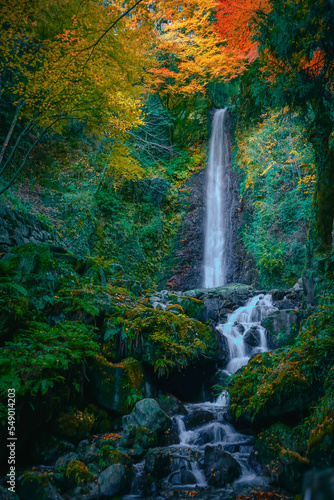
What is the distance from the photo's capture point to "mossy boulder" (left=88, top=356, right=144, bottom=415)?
16.7ft

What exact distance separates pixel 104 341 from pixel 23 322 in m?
1.70

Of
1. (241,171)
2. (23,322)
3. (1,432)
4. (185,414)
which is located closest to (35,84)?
(23,322)

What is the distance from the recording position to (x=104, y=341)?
5910mm

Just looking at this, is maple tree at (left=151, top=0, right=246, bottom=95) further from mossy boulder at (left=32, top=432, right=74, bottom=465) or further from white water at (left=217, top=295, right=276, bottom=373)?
mossy boulder at (left=32, top=432, right=74, bottom=465)

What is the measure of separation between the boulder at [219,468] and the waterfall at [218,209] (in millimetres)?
11047

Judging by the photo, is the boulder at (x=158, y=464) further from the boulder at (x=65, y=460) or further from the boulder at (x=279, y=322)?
the boulder at (x=279, y=322)

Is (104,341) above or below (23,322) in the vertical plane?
below

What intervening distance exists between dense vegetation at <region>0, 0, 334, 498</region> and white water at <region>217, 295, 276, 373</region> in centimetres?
106

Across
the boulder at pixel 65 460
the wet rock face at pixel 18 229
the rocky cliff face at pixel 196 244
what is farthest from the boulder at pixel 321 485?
the rocky cliff face at pixel 196 244

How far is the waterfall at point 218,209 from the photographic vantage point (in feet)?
50.7

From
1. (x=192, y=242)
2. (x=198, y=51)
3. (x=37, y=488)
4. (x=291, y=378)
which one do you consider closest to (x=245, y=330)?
(x=291, y=378)

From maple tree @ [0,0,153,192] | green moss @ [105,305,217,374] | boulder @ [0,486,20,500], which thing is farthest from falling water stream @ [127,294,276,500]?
maple tree @ [0,0,153,192]

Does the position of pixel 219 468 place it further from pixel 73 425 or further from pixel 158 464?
pixel 73 425

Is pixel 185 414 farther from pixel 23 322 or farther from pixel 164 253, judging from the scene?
pixel 164 253
